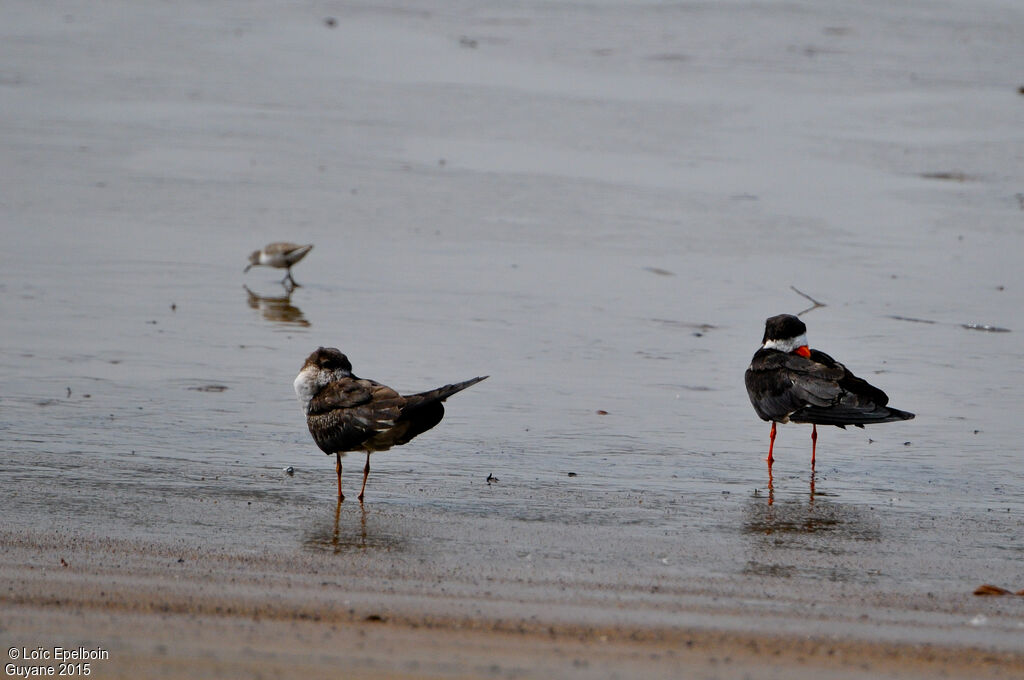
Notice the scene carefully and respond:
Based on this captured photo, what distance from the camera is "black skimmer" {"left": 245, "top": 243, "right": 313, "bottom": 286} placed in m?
13.3

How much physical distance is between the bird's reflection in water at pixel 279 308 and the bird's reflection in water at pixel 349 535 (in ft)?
15.4

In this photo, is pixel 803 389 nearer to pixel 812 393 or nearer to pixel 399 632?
pixel 812 393

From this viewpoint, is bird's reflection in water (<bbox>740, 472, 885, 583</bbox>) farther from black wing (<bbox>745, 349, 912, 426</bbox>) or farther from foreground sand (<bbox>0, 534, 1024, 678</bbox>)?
foreground sand (<bbox>0, 534, 1024, 678</bbox>)

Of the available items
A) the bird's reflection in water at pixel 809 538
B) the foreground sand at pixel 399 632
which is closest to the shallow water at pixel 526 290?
the bird's reflection in water at pixel 809 538

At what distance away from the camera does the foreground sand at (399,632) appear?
488cm

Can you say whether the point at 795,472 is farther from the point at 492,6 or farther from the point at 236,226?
the point at 492,6

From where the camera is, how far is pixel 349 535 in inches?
277

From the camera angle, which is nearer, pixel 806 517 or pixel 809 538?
pixel 809 538

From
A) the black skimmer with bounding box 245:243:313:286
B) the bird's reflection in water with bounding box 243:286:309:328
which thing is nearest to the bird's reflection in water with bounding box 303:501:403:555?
the bird's reflection in water with bounding box 243:286:309:328

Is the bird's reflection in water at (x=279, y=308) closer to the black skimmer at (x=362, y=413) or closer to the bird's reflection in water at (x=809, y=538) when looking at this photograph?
the black skimmer at (x=362, y=413)

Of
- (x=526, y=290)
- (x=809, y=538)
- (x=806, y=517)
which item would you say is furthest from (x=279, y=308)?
(x=809, y=538)

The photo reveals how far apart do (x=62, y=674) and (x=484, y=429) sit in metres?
4.77

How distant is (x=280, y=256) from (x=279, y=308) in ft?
2.93

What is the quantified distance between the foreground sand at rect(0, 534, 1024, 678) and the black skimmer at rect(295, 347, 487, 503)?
1.54m
